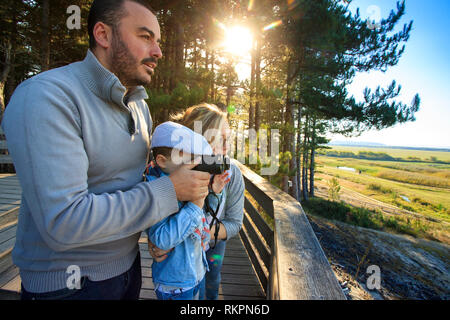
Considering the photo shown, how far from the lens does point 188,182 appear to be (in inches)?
36.2

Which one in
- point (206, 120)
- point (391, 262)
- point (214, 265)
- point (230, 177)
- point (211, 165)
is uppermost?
point (206, 120)

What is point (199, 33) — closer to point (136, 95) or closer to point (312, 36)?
point (312, 36)

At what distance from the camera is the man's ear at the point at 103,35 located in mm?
958

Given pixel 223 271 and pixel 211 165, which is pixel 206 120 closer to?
pixel 211 165

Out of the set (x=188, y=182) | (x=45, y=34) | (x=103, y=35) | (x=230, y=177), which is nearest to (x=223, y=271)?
(x=230, y=177)

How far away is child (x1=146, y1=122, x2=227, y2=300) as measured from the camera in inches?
40.5

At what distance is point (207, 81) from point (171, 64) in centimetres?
109

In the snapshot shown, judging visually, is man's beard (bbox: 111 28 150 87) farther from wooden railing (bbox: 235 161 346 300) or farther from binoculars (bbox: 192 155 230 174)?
wooden railing (bbox: 235 161 346 300)

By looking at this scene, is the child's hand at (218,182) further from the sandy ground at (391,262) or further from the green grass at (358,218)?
the green grass at (358,218)

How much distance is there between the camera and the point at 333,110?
11172 millimetres

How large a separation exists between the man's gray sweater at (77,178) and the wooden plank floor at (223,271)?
1.32 m

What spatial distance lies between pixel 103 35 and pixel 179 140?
55cm
